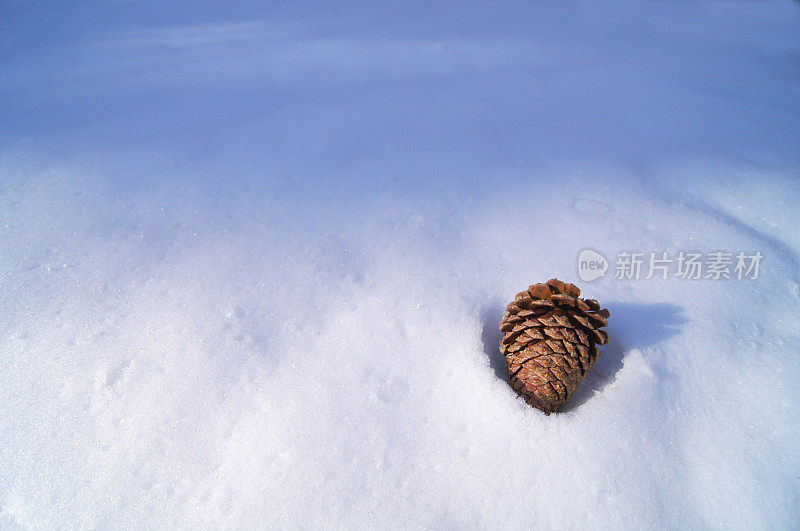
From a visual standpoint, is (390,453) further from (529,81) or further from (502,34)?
(502,34)

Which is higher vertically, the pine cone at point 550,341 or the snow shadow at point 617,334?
the pine cone at point 550,341

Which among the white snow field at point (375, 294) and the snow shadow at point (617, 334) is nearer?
the white snow field at point (375, 294)

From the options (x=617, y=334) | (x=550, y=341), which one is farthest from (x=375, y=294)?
(x=617, y=334)

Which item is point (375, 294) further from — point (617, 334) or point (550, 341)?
point (617, 334)

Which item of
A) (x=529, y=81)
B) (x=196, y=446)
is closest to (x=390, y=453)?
(x=196, y=446)

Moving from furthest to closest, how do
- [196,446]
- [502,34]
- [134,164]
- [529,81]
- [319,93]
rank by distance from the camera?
1. [502,34]
2. [529,81]
3. [319,93]
4. [134,164]
5. [196,446]
